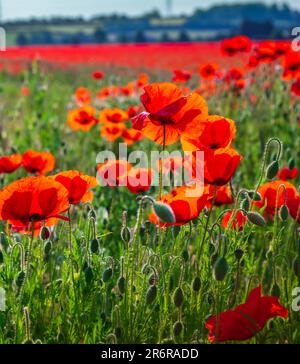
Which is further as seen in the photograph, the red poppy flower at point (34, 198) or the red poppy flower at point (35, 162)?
the red poppy flower at point (35, 162)

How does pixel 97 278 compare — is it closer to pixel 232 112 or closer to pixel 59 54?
pixel 232 112

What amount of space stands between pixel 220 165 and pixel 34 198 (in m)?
0.44

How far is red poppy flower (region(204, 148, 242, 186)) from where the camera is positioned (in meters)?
1.55

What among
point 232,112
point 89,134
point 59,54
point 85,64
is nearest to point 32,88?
point 89,134

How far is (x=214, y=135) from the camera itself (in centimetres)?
168

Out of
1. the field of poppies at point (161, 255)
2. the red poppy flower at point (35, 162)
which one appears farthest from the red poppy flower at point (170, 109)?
the red poppy flower at point (35, 162)

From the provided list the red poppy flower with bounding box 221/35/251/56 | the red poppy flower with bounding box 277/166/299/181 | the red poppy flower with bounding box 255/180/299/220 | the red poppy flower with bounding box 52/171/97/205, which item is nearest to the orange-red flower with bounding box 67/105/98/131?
the red poppy flower with bounding box 221/35/251/56

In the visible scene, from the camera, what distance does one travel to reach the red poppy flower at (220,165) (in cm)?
155

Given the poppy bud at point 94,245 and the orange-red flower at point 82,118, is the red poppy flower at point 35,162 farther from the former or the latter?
the orange-red flower at point 82,118

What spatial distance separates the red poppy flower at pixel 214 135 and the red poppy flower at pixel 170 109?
41mm

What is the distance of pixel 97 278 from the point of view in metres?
1.81

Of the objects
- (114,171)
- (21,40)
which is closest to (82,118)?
(114,171)
